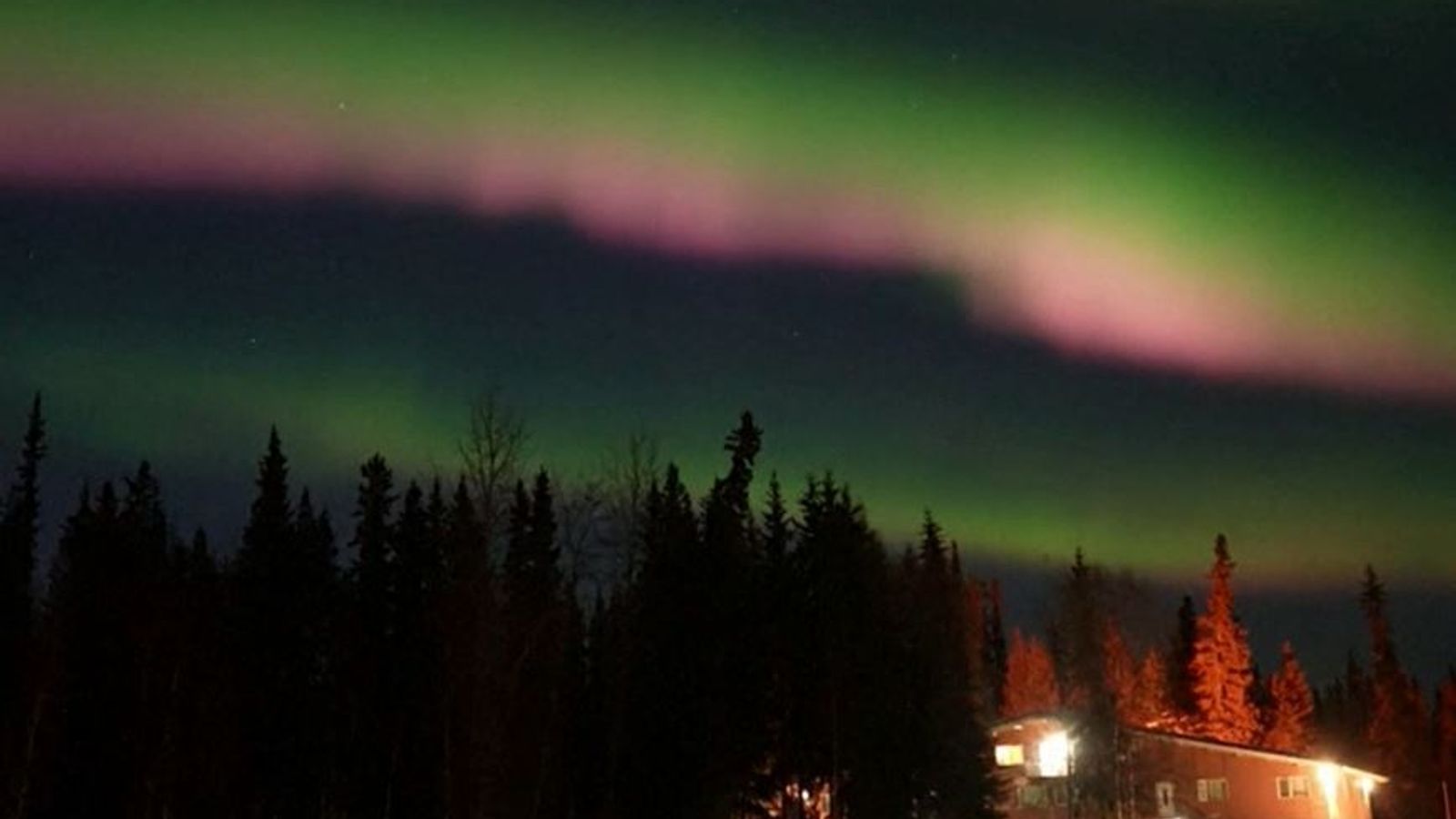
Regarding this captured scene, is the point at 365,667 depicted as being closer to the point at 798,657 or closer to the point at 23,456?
the point at 798,657

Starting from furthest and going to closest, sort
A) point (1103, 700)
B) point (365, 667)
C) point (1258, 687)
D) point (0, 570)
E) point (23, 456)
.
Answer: point (1258, 687) → point (23, 456) → point (1103, 700) → point (0, 570) → point (365, 667)

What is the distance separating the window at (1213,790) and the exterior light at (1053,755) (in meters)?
6.42

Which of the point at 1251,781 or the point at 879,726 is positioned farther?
the point at 1251,781

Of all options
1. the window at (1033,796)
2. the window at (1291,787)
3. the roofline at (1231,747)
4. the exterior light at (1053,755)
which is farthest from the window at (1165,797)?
the window at (1033,796)

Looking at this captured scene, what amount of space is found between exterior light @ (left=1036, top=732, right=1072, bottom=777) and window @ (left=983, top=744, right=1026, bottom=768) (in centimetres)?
152

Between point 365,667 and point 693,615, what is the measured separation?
539 inches

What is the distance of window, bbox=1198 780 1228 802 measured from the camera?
261ft

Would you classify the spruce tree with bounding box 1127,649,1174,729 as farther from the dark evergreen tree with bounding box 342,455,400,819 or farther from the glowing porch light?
the dark evergreen tree with bounding box 342,455,400,819

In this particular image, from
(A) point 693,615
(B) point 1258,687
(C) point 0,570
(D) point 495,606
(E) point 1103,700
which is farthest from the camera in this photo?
(B) point 1258,687

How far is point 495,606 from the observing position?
48094 mm

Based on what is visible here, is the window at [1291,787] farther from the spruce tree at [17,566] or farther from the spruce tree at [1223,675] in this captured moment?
the spruce tree at [17,566]

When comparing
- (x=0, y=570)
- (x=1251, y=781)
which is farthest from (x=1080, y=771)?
(x=0, y=570)

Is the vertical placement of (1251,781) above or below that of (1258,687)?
below

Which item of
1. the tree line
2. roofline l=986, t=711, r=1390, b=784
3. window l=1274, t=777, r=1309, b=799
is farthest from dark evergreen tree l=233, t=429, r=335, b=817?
window l=1274, t=777, r=1309, b=799
